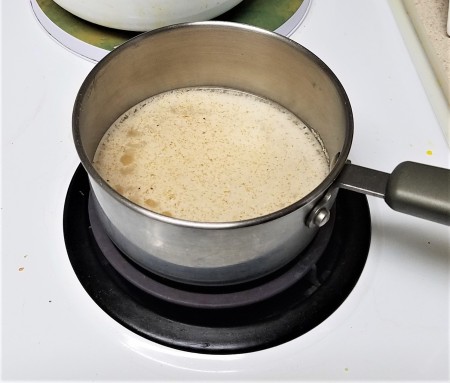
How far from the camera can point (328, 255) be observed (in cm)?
52

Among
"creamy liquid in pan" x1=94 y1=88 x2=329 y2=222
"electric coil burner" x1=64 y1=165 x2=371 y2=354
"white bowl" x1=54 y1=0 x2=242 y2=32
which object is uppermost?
"white bowl" x1=54 y1=0 x2=242 y2=32

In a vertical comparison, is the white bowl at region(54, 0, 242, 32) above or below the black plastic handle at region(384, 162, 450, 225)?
above

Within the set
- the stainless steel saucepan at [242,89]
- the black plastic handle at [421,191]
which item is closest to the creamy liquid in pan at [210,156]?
the stainless steel saucepan at [242,89]

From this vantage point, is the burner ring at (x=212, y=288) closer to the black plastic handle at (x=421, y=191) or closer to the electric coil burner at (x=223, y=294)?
the electric coil burner at (x=223, y=294)

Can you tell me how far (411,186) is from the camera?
441 mm

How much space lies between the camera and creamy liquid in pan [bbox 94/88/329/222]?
21.0 inches

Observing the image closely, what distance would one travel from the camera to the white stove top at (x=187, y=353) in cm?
45

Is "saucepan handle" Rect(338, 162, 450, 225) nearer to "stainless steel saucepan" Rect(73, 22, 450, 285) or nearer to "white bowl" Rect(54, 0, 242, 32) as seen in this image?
"stainless steel saucepan" Rect(73, 22, 450, 285)

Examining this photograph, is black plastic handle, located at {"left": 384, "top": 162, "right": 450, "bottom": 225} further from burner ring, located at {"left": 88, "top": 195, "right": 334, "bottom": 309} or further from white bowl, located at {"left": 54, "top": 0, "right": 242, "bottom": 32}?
white bowl, located at {"left": 54, "top": 0, "right": 242, "bottom": 32}

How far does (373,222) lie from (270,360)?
17 centimetres

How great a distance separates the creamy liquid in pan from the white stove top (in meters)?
0.05

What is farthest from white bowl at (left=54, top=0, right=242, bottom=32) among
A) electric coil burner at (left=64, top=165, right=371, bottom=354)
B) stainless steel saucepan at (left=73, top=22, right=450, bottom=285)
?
electric coil burner at (left=64, top=165, right=371, bottom=354)

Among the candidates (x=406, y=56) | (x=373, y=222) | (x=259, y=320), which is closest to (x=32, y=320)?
(x=259, y=320)

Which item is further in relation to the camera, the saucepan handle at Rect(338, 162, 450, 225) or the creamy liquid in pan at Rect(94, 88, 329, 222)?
the creamy liquid in pan at Rect(94, 88, 329, 222)
